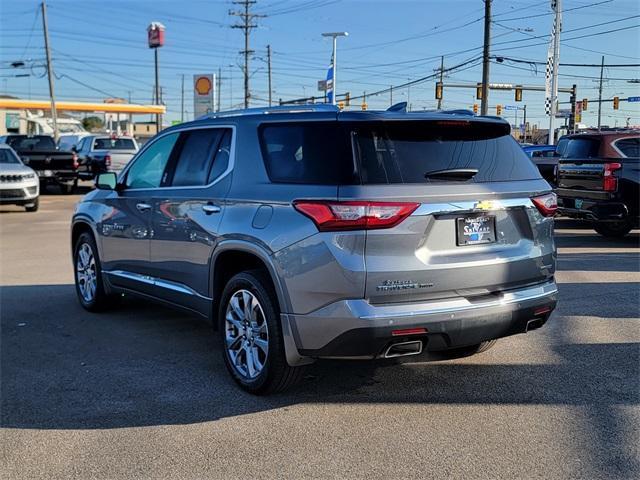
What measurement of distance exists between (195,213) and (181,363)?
3.90 ft

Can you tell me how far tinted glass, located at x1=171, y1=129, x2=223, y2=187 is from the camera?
17.1 ft

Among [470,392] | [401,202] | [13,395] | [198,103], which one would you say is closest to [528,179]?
[401,202]

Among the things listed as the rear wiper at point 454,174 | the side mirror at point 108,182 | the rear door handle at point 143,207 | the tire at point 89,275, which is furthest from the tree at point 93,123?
the rear wiper at point 454,174

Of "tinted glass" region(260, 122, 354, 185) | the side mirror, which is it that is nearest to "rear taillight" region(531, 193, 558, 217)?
"tinted glass" region(260, 122, 354, 185)

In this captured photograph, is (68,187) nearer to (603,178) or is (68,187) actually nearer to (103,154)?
(103,154)

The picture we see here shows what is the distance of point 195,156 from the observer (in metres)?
5.43

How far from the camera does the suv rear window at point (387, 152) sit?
4043mm

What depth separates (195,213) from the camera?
5.11 meters

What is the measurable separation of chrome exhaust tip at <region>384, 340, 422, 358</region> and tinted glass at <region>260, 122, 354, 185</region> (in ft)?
3.27

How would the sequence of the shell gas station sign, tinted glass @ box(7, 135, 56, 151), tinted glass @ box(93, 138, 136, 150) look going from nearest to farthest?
tinted glass @ box(7, 135, 56, 151), tinted glass @ box(93, 138, 136, 150), the shell gas station sign

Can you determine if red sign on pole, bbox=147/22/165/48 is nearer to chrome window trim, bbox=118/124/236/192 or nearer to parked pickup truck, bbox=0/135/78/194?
parked pickup truck, bbox=0/135/78/194

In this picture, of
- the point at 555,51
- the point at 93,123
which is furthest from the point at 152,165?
the point at 93,123

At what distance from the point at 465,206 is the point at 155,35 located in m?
60.8

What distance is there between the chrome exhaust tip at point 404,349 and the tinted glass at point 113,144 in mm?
23510
